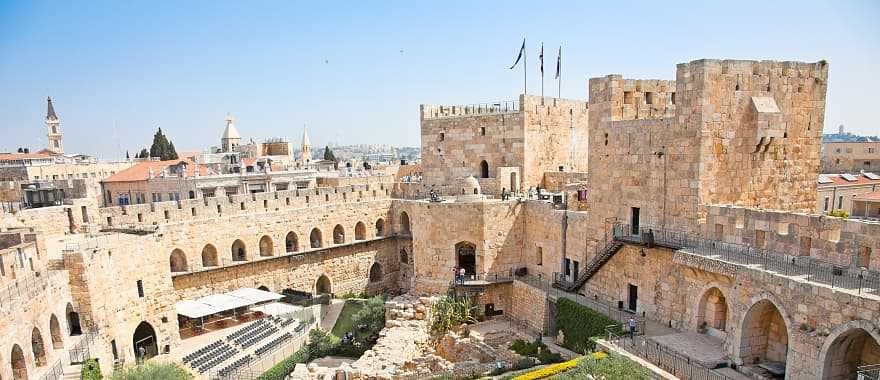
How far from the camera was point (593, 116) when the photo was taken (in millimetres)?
20609

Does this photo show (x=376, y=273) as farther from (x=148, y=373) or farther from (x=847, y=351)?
(x=847, y=351)

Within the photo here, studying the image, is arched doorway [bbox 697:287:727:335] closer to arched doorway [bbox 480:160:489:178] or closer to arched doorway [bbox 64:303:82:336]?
arched doorway [bbox 480:160:489:178]

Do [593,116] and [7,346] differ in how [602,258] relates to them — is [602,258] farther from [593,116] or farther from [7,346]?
[7,346]

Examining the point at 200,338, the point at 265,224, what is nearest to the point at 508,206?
the point at 265,224

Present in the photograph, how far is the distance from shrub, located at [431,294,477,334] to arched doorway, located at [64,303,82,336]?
1373cm

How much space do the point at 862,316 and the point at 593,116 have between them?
11335mm

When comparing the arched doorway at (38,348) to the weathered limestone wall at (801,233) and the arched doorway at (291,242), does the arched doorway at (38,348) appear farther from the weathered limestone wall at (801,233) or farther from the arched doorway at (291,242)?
the weathered limestone wall at (801,233)

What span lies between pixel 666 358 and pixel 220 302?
62.8 ft

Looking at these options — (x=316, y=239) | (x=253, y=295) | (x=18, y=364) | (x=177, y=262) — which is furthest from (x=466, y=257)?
(x=18, y=364)

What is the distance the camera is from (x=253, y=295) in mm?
25234

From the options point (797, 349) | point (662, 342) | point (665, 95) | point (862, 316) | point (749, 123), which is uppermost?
point (665, 95)

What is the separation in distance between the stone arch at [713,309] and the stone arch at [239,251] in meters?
21.5

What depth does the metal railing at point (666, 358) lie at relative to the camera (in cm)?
1371

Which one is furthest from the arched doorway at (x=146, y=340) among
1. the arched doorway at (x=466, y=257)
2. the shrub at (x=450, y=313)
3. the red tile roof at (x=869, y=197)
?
the red tile roof at (x=869, y=197)
